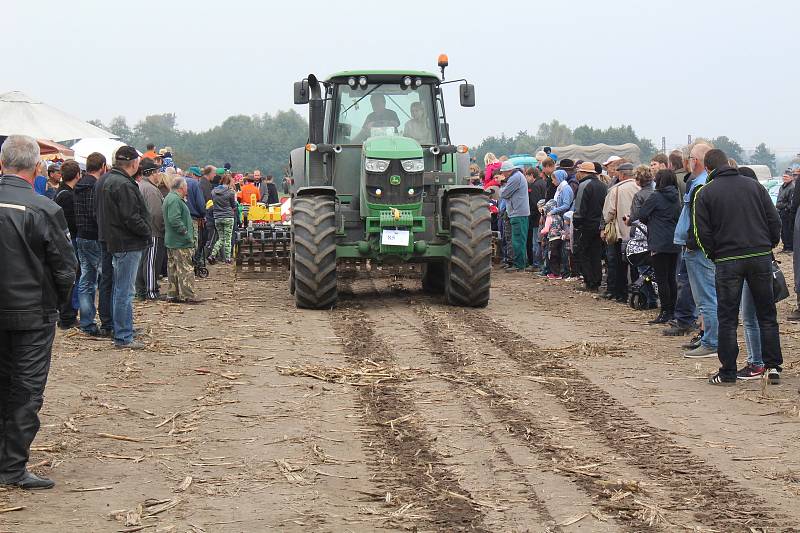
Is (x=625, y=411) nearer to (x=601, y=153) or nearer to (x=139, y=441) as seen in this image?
(x=139, y=441)

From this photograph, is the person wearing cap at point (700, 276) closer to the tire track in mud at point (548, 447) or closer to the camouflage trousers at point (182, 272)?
the tire track in mud at point (548, 447)

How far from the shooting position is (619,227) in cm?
1409

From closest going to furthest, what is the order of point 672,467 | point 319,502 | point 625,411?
1. point 319,502
2. point 672,467
3. point 625,411

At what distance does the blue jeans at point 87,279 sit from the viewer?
39.1 ft

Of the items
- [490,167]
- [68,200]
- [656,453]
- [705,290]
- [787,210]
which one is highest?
[490,167]

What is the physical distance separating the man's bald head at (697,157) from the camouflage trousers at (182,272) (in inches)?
283

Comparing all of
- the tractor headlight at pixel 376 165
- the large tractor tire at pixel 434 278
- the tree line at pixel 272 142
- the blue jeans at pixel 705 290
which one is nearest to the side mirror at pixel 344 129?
the tractor headlight at pixel 376 165

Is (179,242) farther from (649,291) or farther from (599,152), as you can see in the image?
(599,152)

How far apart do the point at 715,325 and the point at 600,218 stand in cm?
494

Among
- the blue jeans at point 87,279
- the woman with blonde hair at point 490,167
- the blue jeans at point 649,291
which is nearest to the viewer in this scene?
the blue jeans at point 87,279

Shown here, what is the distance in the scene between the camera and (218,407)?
8242 mm

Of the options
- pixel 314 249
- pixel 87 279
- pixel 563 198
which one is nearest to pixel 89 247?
pixel 87 279

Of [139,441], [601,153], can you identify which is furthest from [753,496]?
[601,153]

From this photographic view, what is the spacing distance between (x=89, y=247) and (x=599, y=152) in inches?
1351
